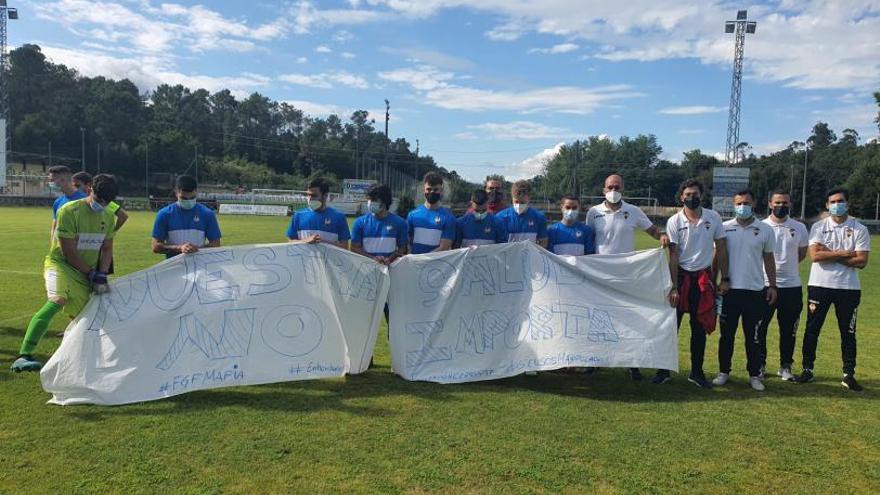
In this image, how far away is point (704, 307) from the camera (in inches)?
239

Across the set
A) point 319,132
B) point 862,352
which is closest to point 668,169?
point 319,132

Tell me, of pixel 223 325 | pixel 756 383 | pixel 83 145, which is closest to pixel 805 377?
pixel 756 383

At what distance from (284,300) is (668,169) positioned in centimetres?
11420

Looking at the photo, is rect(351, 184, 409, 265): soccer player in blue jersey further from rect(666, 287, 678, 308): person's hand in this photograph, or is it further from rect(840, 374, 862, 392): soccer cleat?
rect(840, 374, 862, 392): soccer cleat

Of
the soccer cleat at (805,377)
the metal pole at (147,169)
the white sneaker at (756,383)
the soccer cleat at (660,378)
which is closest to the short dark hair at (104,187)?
the soccer cleat at (660,378)

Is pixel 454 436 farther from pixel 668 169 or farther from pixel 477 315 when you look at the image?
pixel 668 169

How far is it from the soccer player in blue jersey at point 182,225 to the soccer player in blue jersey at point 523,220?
3.26 m

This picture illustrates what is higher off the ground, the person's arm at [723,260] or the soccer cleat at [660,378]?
the person's arm at [723,260]

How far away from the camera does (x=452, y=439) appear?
14.6 ft

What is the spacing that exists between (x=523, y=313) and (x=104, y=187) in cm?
451

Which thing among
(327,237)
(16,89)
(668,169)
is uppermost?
(16,89)

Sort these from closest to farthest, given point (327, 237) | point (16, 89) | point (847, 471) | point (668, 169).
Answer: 1. point (847, 471)
2. point (327, 237)
3. point (16, 89)
4. point (668, 169)

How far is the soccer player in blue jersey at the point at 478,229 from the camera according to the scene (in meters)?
6.69

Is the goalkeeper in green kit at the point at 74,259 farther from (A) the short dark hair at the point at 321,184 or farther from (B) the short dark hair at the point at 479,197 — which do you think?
(B) the short dark hair at the point at 479,197
